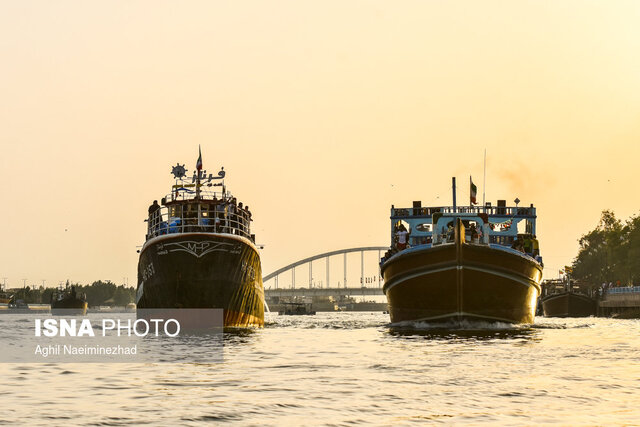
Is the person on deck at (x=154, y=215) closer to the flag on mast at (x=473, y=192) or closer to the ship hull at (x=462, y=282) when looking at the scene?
the ship hull at (x=462, y=282)

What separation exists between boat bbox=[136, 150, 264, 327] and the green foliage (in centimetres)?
9763

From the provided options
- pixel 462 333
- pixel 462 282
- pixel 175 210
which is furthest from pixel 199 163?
pixel 462 333

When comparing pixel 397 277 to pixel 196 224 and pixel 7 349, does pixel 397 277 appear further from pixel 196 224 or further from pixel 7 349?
pixel 7 349

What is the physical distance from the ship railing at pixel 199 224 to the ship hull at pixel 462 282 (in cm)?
858

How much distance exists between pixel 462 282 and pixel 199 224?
13537mm

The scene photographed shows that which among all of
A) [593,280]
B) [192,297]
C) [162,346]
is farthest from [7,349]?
[593,280]

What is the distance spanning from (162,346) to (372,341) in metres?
9.15

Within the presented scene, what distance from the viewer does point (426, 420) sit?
16016 mm

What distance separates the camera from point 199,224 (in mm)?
48312

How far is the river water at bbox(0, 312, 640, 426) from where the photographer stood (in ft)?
53.6

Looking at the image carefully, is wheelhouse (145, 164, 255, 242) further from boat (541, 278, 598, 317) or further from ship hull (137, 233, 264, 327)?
boat (541, 278, 598, 317)

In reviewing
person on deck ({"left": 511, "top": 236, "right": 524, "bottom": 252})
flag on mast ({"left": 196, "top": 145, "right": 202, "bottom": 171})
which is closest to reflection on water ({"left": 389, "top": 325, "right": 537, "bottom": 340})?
person on deck ({"left": 511, "top": 236, "right": 524, "bottom": 252})

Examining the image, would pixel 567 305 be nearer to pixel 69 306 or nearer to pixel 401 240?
pixel 401 240

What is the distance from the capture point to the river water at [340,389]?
53.6 feet
